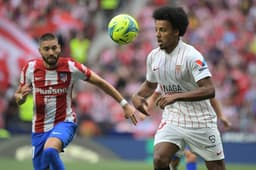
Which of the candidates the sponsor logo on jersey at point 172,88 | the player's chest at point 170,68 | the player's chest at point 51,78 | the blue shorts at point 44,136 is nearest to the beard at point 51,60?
the player's chest at point 51,78

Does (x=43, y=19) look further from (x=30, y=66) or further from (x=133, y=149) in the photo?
(x=30, y=66)

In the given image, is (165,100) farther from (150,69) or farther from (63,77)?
(63,77)

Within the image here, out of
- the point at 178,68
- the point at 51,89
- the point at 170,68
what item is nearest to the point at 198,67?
the point at 178,68

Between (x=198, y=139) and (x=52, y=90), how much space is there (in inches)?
78.7

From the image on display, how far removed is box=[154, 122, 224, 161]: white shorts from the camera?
8086 mm

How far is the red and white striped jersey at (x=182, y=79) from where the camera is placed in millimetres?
7934

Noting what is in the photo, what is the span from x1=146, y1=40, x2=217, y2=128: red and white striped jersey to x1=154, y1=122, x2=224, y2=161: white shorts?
67mm

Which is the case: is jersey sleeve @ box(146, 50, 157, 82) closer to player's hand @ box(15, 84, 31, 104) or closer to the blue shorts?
the blue shorts

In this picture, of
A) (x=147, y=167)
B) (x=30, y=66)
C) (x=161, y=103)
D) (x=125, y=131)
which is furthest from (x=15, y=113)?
(x=161, y=103)

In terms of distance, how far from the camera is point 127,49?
19156 millimetres

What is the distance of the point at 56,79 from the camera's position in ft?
29.8

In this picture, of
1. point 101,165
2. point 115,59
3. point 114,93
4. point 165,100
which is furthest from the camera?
point 115,59

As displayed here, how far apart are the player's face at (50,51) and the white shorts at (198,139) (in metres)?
1.74

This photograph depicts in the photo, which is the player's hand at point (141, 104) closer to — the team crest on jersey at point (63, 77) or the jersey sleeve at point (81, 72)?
the jersey sleeve at point (81, 72)
